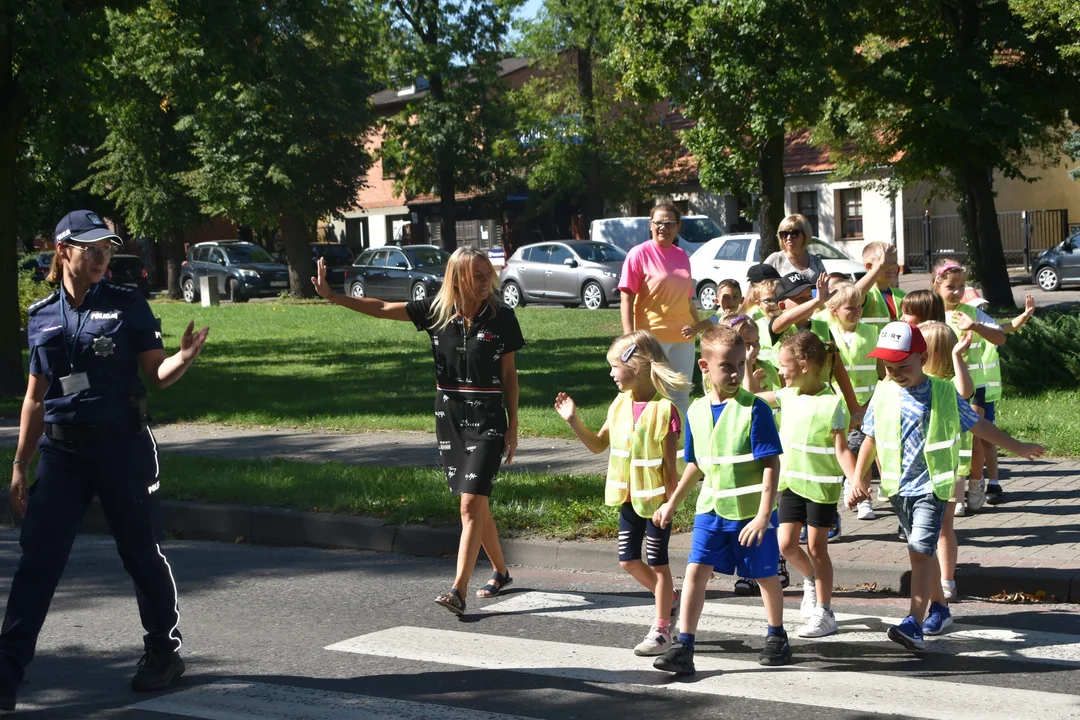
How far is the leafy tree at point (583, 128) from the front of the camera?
46.2m

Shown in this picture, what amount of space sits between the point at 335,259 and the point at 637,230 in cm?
1086

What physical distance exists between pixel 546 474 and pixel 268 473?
2173mm

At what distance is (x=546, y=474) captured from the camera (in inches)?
381

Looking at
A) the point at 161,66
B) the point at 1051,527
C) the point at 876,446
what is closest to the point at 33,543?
the point at 876,446

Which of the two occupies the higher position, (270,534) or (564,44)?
(564,44)

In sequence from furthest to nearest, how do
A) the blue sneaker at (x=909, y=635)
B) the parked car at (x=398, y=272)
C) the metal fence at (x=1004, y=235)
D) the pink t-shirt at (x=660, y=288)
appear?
the metal fence at (x=1004, y=235)
the parked car at (x=398, y=272)
the pink t-shirt at (x=660, y=288)
the blue sneaker at (x=909, y=635)

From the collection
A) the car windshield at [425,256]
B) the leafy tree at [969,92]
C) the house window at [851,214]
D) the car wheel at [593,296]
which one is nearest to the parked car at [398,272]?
the car windshield at [425,256]

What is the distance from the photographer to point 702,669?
5.39 metres

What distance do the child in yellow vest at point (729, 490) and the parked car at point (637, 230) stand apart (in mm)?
30064

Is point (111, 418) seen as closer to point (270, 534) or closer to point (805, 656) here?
point (805, 656)

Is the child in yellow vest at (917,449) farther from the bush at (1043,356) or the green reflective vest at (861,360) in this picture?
the bush at (1043,356)

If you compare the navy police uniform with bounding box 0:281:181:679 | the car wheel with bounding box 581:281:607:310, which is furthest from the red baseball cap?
the car wheel with bounding box 581:281:607:310

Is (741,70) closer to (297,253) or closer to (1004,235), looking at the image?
(297,253)

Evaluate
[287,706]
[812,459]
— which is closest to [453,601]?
[287,706]
